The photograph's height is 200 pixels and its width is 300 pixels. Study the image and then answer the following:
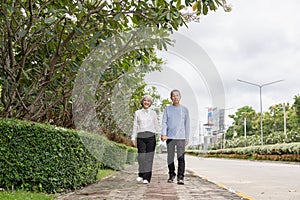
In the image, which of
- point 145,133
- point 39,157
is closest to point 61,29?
point 39,157

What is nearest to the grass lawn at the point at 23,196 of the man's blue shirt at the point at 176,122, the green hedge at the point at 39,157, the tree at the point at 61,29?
the green hedge at the point at 39,157

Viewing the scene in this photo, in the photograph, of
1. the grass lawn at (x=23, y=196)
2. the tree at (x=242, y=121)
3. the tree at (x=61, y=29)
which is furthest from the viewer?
the tree at (x=242, y=121)

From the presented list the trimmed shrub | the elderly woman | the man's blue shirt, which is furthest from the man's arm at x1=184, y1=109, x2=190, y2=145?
the trimmed shrub

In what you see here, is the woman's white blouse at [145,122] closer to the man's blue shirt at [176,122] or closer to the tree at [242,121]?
the man's blue shirt at [176,122]

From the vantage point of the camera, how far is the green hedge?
248 inches

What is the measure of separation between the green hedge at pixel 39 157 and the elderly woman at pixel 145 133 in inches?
53.3

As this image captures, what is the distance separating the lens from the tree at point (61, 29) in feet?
20.6

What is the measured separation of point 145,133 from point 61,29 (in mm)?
2504

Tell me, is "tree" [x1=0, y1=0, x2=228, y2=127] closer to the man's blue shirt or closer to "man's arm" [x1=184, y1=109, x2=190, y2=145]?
the man's blue shirt

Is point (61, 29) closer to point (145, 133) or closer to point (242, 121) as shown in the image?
point (145, 133)

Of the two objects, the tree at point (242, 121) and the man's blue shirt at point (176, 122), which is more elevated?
the tree at point (242, 121)

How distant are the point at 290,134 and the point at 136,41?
3599 centimetres

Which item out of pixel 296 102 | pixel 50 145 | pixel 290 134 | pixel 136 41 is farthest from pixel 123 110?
pixel 296 102

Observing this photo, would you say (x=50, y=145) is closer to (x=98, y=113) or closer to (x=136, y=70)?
(x=136, y=70)
